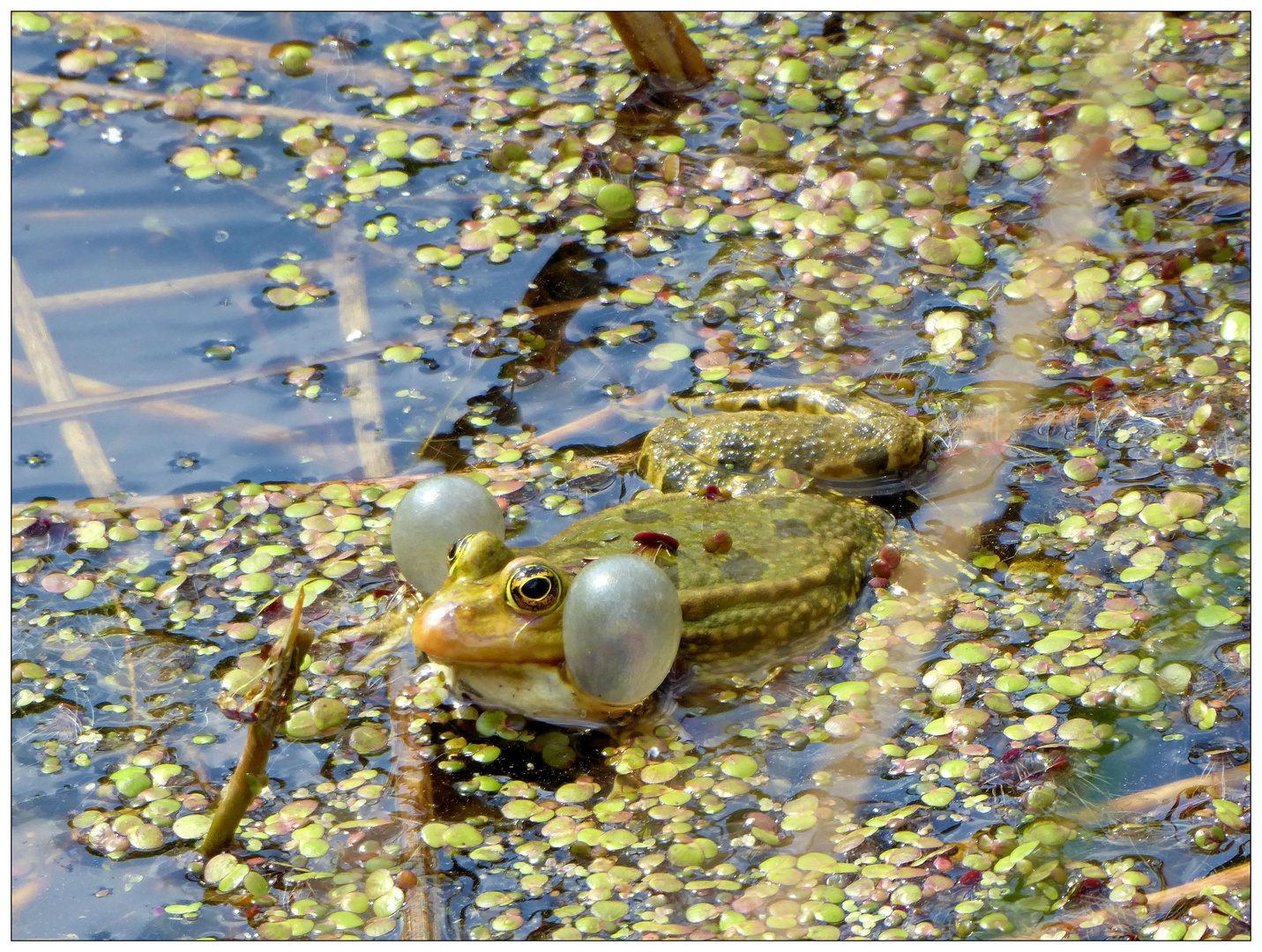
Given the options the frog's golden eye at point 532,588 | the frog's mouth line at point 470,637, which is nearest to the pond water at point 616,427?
the frog's mouth line at point 470,637

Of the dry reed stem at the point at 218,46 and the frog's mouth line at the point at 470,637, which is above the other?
the dry reed stem at the point at 218,46

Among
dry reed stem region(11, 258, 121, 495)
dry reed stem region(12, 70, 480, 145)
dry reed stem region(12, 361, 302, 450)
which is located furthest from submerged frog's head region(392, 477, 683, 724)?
dry reed stem region(12, 70, 480, 145)

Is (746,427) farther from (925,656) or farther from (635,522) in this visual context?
(925,656)

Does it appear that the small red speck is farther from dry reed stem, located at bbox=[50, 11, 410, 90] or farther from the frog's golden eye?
dry reed stem, located at bbox=[50, 11, 410, 90]

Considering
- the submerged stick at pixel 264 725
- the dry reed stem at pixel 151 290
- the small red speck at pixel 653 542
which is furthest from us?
the dry reed stem at pixel 151 290

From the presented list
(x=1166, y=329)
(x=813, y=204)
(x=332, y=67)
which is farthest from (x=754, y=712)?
(x=332, y=67)

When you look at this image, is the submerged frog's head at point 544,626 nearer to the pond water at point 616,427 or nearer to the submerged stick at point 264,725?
the pond water at point 616,427
